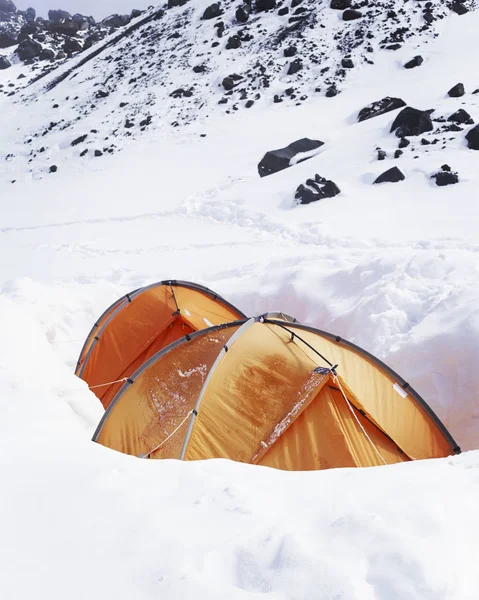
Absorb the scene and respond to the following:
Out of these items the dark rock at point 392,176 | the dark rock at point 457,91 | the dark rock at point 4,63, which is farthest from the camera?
the dark rock at point 4,63

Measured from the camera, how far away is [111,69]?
3450 cm

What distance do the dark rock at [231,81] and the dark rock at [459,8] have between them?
44.0 ft

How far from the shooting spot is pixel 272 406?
13.2ft

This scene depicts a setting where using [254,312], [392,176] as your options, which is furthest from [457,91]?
[254,312]

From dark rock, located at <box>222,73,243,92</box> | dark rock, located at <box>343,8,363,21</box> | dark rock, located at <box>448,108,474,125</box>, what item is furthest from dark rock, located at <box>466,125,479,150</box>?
dark rock, located at <box>343,8,363,21</box>

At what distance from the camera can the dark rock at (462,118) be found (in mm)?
15898

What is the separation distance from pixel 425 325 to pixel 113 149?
22.8 metres

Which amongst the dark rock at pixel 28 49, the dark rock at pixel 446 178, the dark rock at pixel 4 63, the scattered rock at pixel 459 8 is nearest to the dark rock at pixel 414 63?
the scattered rock at pixel 459 8

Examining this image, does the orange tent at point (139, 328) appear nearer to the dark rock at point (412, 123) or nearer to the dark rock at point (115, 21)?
the dark rock at point (412, 123)

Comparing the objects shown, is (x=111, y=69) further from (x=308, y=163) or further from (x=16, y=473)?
(x=16, y=473)

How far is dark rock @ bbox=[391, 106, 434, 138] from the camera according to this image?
1608 cm

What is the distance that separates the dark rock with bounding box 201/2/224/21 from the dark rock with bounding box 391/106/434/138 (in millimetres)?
24358

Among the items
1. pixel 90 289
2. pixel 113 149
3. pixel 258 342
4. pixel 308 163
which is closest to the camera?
pixel 258 342

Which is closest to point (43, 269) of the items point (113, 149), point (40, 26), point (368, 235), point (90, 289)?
point (90, 289)
